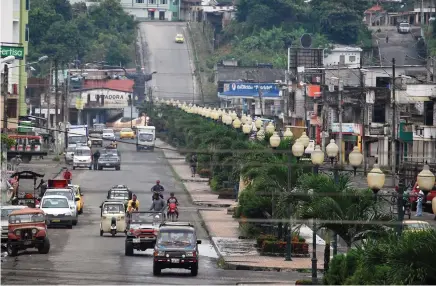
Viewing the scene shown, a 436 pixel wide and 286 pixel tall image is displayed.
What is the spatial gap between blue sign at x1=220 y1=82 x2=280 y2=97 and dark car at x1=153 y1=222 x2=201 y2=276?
327ft

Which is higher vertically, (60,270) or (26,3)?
(26,3)

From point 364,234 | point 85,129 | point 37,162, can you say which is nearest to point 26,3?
point 85,129

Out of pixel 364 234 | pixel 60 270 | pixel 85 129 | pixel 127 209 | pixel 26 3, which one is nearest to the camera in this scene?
pixel 364 234

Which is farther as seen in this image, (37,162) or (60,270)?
(37,162)

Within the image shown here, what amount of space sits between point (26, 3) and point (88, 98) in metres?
44.7

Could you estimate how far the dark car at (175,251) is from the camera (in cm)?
4559

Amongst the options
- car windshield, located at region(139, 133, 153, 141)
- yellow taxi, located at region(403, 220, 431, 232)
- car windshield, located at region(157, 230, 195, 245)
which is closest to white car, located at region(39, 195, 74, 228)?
car windshield, located at region(157, 230, 195, 245)

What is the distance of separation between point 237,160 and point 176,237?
21915mm

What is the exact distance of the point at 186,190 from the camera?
84.2 meters

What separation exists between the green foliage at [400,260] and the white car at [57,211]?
26532 millimetres

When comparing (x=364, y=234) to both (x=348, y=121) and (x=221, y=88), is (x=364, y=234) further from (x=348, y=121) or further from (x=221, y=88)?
(x=221, y=88)

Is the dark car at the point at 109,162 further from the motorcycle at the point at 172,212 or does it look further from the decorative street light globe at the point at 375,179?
the decorative street light globe at the point at 375,179

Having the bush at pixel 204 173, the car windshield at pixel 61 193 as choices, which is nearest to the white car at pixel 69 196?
the car windshield at pixel 61 193

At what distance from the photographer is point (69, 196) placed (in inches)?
2514
